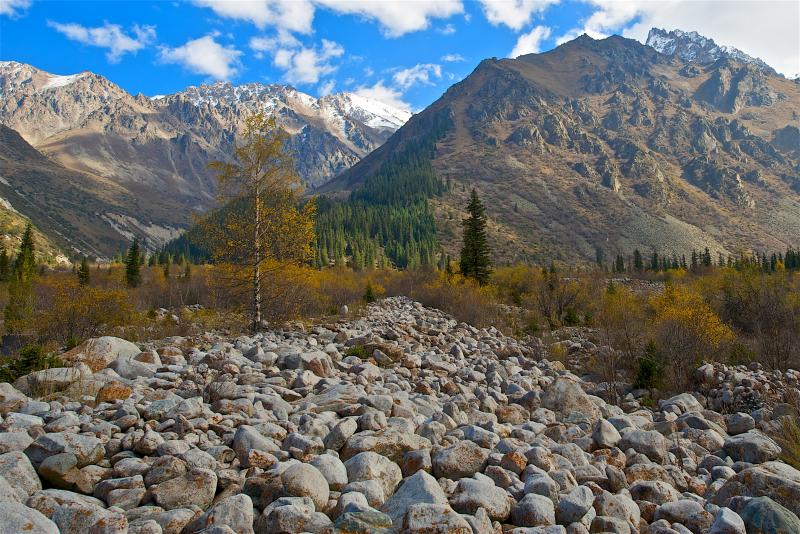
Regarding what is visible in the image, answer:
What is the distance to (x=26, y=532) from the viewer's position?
11.6 feet

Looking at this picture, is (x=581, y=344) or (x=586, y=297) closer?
(x=581, y=344)

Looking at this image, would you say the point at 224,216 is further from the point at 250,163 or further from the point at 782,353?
the point at 782,353

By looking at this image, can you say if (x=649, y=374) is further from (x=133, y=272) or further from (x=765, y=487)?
(x=133, y=272)

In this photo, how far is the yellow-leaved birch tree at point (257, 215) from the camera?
19.7 m

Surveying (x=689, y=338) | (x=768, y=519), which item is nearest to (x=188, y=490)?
(x=768, y=519)

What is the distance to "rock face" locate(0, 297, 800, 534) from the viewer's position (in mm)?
4367

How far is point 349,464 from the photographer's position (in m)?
5.60

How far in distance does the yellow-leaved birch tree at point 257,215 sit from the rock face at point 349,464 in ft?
32.7

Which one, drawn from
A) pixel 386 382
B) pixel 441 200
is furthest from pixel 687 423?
pixel 441 200

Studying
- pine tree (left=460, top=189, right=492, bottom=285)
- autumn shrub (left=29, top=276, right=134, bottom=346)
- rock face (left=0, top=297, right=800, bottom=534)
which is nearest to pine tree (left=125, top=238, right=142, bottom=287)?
pine tree (left=460, top=189, right=492, bottom=285)

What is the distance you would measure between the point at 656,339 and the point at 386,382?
11.1 m

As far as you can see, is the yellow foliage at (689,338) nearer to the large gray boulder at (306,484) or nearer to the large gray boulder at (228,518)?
the large gray boulder at (306,484)

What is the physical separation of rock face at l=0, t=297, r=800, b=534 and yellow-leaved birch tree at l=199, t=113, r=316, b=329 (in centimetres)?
996

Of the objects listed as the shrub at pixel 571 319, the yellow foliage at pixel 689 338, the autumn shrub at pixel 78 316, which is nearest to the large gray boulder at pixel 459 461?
the yellow foliage at pixel 689 338
